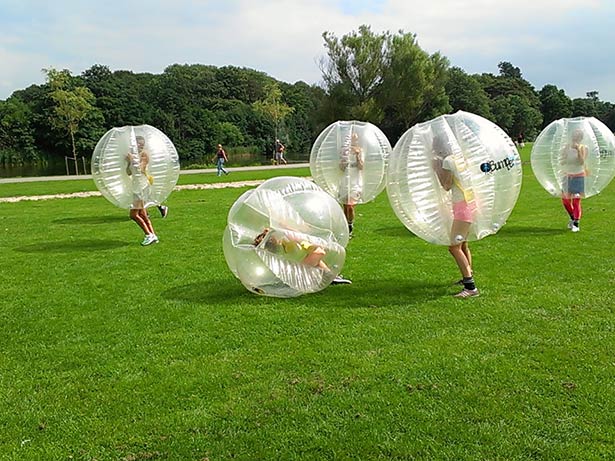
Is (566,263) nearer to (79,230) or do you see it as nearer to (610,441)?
(610,441)

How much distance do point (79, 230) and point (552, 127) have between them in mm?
11219

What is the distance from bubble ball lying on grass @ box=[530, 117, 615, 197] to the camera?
11.4 m

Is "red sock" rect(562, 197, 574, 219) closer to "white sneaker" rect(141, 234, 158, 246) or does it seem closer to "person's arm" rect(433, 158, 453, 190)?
"person's arm" rect(433, 158, 453, 190)

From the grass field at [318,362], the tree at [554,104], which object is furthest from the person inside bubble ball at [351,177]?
the tree at [554,104]

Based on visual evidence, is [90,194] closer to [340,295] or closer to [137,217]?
[137,217]

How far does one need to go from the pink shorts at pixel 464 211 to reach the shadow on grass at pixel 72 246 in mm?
7373

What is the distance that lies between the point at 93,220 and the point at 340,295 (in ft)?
35.0

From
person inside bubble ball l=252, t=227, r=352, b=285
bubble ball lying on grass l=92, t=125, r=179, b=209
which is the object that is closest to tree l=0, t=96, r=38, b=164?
bubble ball lying on grass l=92, t=125, r=179, b=209

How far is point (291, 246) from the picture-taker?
6.80 m

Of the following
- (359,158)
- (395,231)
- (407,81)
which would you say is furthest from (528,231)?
(407,81)

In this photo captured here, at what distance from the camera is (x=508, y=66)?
163m

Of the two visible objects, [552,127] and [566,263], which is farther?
[552,127]

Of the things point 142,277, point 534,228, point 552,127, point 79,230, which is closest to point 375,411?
point 142,277

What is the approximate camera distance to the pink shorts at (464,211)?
6711 mm
